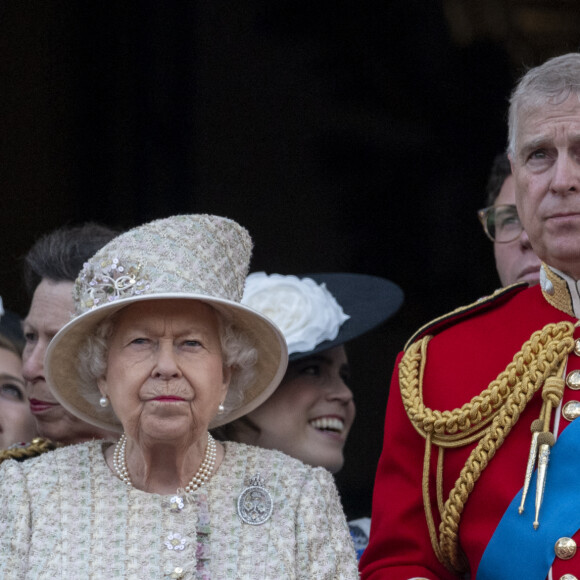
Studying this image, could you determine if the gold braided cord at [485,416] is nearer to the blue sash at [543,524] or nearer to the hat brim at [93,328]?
the blue sash at [543,524]

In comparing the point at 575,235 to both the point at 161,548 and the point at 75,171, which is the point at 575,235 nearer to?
the point at 161,548

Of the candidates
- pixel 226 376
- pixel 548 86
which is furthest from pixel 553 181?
pixel 226 376

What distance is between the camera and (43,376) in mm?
3465

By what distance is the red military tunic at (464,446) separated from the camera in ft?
9.10

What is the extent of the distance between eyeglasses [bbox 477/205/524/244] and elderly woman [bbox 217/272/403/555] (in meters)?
0.41

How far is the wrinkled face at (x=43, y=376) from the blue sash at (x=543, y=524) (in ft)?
3.89

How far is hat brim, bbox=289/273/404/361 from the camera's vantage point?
390 cm

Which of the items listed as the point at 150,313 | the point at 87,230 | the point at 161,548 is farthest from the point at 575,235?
the point at 87,230

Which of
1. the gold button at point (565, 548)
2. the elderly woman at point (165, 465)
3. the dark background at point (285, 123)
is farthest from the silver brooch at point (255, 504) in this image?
the dark background at point (285, 123)

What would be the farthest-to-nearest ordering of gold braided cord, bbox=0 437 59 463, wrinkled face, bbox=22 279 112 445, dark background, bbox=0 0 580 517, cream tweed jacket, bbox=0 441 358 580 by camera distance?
dark background, bbox=0 0 580 517, wrinkled face, bbox=22 279 112 445, gold braided cord, bbox=0 437 59 463, cream tweed jacket, bbox=0 441 358 580

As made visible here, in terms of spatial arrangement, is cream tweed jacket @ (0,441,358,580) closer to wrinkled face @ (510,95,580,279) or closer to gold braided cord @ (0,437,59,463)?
gold braided cord @ (0,437,59,463)

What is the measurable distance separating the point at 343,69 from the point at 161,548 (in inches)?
105

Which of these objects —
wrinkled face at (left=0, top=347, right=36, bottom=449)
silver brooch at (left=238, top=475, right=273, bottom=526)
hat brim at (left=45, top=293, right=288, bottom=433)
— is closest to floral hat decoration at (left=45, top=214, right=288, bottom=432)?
hat brim at (left=45, top=293, right=288, bottom=433)

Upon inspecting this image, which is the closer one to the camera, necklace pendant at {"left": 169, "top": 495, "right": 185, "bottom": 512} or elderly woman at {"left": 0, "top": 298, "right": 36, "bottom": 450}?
necklace pendant at {"left": 169, "top": 495, "right": 185, "bottom": 512}
